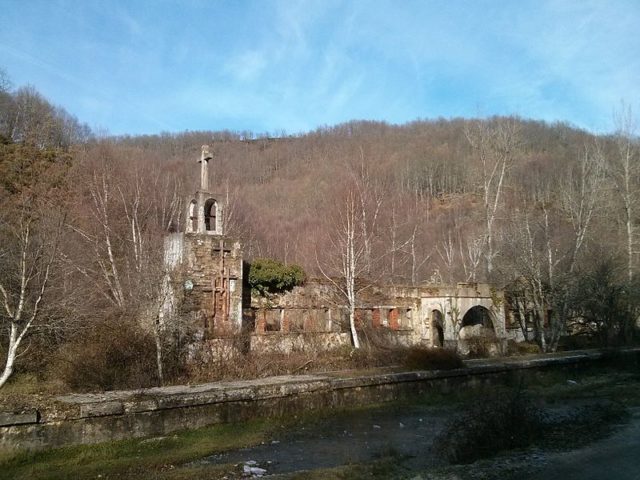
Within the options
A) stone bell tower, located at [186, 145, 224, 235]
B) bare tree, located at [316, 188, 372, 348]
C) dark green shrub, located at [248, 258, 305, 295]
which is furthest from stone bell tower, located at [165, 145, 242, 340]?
bare tree, located at [316, 188, 372, 348]

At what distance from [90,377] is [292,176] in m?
51.4

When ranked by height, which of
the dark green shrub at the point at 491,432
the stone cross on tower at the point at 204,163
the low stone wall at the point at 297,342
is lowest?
the dark green shrub at the point at 491,432

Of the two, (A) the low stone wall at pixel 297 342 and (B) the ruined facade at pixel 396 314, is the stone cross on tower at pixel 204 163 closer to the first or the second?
(B) the ruined facade at pixel 396 314

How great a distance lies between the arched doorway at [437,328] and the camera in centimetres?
2142

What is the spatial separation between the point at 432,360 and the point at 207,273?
7.35 metres

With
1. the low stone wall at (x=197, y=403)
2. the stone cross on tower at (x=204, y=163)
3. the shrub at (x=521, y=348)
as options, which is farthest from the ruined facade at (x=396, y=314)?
the low stone wall at (x=197, y=403)

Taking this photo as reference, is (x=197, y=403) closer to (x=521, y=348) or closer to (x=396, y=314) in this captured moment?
(x=396, y=314)

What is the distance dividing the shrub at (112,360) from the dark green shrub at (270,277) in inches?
322

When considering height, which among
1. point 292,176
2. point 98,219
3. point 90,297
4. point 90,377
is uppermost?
point 292,176

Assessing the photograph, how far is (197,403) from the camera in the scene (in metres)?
9.57

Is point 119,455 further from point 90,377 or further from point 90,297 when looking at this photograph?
point 90,297

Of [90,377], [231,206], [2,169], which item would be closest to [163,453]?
[90,377]

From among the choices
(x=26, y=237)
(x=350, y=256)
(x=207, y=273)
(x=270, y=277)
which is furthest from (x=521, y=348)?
(x=26, y=237)

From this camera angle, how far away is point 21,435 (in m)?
7.84
